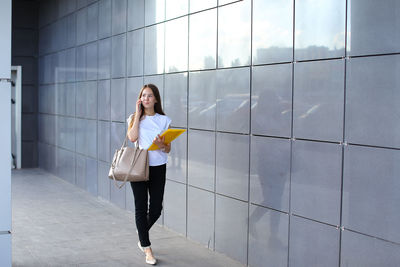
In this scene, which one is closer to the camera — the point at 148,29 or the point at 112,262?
the point at 112,262

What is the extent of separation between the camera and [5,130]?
179 inches

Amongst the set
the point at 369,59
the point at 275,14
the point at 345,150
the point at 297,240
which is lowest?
the point at 297,240

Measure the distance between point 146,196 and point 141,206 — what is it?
0.12 metres

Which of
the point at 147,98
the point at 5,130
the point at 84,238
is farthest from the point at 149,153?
the point at 84,238

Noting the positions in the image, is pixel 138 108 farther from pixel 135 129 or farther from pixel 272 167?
pixel 272 167

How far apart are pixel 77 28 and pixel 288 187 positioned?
7.37m

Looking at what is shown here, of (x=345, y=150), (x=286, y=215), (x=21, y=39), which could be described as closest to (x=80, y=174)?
(x=21, y=39)

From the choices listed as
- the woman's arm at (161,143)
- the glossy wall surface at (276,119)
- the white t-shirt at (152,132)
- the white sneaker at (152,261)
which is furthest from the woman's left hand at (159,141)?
the white sneaker at (152,261)

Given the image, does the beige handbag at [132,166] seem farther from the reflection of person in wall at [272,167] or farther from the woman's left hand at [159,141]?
the reflection of person in wall at [272,167]

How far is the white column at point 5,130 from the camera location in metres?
4.44

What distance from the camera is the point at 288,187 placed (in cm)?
492

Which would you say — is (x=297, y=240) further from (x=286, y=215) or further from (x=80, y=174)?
(x=80, y=174)

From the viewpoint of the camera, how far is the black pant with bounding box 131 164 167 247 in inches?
216

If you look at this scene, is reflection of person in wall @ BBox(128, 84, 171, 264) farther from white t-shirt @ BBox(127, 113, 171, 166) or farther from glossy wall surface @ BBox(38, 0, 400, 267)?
glossy wall surface @ BBox(38, 0, 400, 267)
